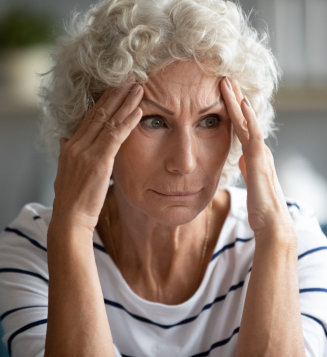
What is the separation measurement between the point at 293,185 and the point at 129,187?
1.99 metres

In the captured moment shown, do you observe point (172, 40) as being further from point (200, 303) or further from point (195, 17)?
point (200, 303)

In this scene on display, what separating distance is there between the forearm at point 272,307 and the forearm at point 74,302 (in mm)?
293

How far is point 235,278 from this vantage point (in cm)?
151

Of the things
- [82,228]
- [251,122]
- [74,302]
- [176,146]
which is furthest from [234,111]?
[74,302]

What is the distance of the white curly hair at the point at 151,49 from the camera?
4.33 ft

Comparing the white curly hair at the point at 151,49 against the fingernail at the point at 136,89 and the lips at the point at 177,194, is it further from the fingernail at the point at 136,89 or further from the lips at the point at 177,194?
the lips at the point at 177,194

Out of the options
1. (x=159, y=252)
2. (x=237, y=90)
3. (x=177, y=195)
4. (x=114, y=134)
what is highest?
(x=237, y=90)

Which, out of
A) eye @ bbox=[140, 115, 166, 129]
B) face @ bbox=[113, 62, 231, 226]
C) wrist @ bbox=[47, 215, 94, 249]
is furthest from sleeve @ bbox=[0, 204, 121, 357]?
eye @ bbox=[140, 115, 166, 129]

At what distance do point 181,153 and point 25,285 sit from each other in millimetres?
482

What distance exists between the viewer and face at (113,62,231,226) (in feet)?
4.34

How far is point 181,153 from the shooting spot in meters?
1.32

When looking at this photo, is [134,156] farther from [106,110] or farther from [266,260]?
[266,260]

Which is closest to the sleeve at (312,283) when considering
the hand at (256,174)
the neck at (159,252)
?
the hand at (256,174)

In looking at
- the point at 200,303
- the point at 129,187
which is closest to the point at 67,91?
the point at 129,187
